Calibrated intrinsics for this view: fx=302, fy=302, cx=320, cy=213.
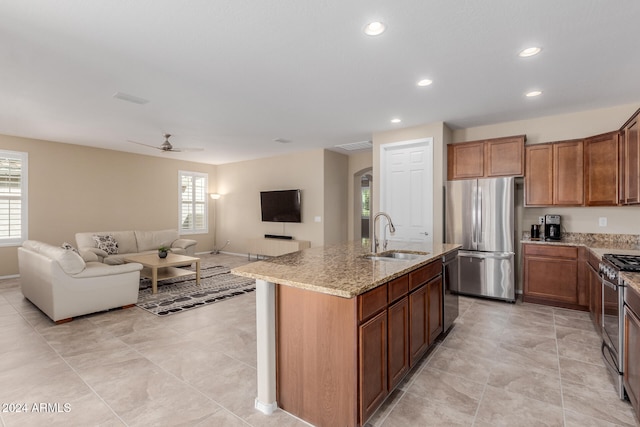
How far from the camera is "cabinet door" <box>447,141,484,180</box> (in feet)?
15.2

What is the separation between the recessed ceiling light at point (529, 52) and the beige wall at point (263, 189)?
4.60 meters

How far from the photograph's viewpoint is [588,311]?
150 inches

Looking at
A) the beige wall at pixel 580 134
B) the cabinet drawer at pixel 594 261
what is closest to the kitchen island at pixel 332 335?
the cabinet drawer at pixel 594 261

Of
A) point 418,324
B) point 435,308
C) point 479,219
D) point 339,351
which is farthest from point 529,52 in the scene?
point 339,351

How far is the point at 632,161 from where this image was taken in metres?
3.21

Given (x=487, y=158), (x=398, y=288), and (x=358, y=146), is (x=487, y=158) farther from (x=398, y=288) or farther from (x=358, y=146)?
(x=398, y=288)

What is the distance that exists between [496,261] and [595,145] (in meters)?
1.93

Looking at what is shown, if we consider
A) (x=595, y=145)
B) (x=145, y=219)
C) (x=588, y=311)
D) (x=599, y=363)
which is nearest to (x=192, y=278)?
(x=145, y=219)

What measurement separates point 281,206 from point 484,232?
4633 millimetres

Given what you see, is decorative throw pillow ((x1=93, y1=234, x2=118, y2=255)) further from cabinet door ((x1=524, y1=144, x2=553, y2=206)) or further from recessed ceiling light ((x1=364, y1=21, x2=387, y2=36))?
cabinet door ((x1=524, y1=144, x2=553, y2=206))

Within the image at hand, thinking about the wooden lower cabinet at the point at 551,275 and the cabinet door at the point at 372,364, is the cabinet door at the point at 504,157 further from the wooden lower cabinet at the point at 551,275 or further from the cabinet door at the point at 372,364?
the cabinet door at the point at 372,364

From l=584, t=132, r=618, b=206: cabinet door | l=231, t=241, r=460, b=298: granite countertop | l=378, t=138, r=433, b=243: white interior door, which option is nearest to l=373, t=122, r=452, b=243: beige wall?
l=378, t=138, r=433, b=243: white interior door

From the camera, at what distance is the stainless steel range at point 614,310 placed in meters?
2.12

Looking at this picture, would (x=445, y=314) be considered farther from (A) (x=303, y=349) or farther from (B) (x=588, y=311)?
(B) (x=588, y=311)
